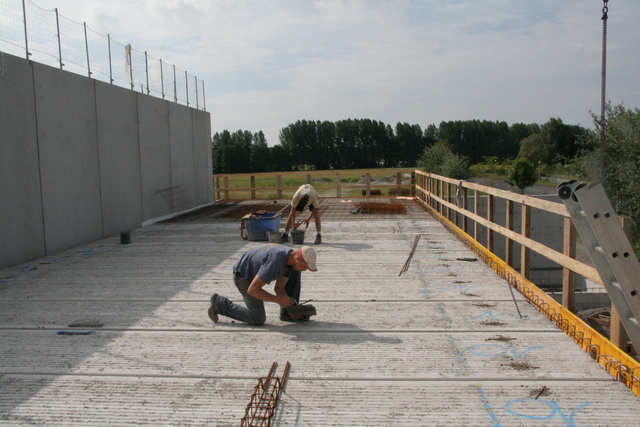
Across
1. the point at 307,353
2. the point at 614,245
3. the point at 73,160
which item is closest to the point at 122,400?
the point at 307,353

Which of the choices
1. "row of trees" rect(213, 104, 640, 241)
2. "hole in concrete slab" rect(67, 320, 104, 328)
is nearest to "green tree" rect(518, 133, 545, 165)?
"row of trees" rect(213, 104, 640, 241)

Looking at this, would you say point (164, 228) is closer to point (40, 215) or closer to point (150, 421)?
point (40, 215)

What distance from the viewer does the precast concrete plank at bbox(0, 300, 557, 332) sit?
16.6 feet

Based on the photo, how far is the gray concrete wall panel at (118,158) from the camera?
37.7 feet

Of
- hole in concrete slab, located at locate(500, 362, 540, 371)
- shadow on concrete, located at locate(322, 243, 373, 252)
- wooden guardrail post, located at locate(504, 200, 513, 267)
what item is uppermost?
wooden guardrail post, located at locate(504, 200, 513, 267)

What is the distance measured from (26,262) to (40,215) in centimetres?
86

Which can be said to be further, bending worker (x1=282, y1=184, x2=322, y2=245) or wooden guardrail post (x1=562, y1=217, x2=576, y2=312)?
bending worker (x1=282, y1=184, x2=322, y2=245)

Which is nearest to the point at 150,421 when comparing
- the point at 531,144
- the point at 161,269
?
the point at 161,269

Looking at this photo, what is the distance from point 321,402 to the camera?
3510 millimetres

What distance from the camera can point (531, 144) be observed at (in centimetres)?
7538

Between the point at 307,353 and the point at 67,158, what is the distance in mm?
7482

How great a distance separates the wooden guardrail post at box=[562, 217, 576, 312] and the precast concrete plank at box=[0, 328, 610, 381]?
0.47m

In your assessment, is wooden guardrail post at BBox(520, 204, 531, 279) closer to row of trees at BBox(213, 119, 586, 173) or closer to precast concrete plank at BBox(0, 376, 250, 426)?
precast concrete plank at BBox(0, 376, 250, 426)

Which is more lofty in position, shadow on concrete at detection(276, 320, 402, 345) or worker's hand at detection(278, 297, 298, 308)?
worker's hand at detection(278, 297, 298, 308)
